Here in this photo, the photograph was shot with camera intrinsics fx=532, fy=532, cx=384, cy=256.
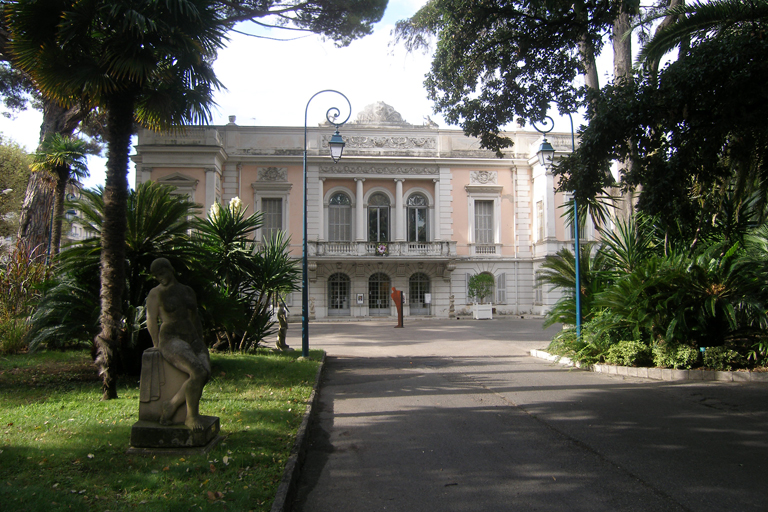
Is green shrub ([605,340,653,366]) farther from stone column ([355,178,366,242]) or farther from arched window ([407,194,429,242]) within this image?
arched window ([407,194,429,242])

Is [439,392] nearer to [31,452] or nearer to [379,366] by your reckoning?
[379,366]

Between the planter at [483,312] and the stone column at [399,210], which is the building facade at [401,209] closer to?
the stone column at [399,210]

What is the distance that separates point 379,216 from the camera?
97.7 ft

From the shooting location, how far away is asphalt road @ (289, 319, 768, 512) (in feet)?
12.7

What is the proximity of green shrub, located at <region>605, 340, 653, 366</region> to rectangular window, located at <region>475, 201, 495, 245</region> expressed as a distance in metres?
20.7

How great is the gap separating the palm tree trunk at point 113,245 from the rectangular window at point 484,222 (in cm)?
2441

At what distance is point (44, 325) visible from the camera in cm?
759

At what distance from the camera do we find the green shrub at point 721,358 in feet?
27.9

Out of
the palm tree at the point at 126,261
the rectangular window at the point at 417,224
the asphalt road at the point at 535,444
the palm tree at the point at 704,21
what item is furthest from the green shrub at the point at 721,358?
the rectangular window at the point at 417,224

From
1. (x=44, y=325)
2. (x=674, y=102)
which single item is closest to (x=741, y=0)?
(x=674, y=102)

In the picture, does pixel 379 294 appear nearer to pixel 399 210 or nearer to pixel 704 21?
pixel 399 210

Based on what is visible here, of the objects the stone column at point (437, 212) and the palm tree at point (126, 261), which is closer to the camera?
the palm tree at point (126, 261)

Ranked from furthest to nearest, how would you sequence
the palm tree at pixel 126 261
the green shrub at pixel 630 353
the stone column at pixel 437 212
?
the stone column at pixel 437 212, the green shrub at pixel 630 353, the palm tree at pixel 126 261

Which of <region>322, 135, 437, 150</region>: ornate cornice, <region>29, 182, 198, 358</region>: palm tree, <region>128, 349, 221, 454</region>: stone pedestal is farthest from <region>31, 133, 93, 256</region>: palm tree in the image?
<region>322, 135, 437, 150</region>: ornate cornice
